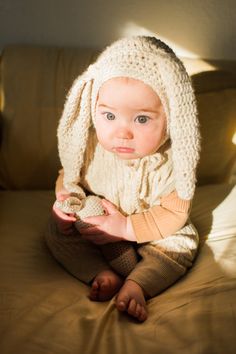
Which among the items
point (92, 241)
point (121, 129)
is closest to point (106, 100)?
point (121, 129)

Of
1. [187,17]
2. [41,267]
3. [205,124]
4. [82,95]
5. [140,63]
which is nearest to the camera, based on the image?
[140,63]

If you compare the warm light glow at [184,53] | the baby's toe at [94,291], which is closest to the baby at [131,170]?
the baby's toe at [94,291]

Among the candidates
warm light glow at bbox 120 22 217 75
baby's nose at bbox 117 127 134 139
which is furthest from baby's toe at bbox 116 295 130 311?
warm light glow at bbox 120 22 217 75

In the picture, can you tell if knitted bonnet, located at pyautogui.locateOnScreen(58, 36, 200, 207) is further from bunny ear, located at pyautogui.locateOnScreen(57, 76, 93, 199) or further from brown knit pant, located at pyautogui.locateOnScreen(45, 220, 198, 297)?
brown knit pant, located at pyautogui.locateOnScreen(45, 220, 198, 297)

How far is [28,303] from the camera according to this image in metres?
0.98

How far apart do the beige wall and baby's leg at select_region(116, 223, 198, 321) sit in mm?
728

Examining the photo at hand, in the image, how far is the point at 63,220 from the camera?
43.7 inches

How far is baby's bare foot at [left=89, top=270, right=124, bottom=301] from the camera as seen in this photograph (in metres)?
1.04

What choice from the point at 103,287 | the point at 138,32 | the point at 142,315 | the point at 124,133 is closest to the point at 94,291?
the point at 103,287

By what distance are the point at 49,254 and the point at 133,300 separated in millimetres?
308

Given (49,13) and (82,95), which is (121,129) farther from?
(49,13)

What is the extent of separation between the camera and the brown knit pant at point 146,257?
1057 mm

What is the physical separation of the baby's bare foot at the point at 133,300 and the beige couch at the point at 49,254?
0.07 feet

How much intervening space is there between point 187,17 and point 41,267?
3.12ft
